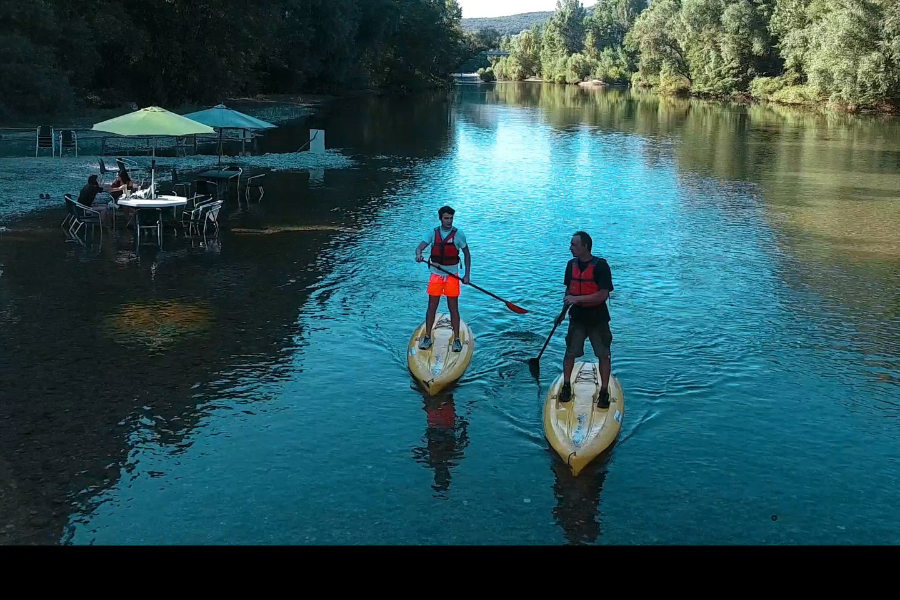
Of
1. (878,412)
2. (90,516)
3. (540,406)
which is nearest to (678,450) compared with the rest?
(540,406)

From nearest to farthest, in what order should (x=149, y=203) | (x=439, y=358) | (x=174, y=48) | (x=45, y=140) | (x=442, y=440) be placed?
(x=442, y=440) < (x=439, y=358) < (x=149, y=203) < (x=45, y=140) < (x=174, y=48)

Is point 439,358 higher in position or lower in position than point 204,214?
lower

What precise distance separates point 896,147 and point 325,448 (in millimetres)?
40817

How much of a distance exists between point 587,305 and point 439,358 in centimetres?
265

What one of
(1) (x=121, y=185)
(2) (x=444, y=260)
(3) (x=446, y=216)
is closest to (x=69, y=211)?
(1) (x=121, y=185)

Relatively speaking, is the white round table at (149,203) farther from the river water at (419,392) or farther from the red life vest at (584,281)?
the red life vest at (584,281)

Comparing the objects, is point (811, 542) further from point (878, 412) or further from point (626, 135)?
point (626, 135)

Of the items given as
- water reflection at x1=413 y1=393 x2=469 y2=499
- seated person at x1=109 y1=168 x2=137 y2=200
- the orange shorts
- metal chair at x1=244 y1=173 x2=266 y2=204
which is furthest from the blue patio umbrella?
water reflection at x1=413 y1=393 x2=469 y2=499

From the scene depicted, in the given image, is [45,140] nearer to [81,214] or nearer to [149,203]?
[81,214]

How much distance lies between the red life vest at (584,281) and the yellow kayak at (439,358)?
2.45 meters

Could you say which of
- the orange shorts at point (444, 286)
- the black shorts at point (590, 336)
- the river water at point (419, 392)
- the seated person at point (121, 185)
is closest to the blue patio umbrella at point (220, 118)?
the river water at point (419, 392)

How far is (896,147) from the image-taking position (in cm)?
4191

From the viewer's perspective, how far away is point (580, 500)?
26.6 ft

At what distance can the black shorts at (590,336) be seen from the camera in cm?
912
